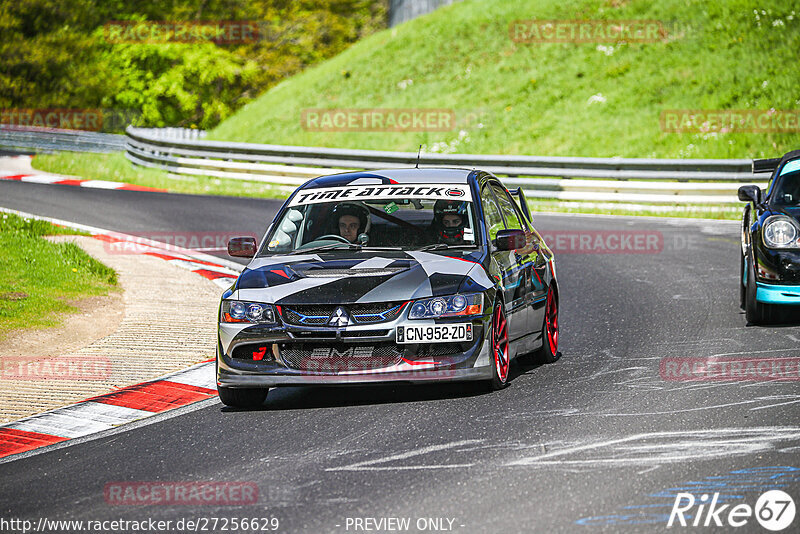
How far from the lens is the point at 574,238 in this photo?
1752 centimetres

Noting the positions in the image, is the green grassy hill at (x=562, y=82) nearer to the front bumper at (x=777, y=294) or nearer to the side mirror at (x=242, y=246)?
the front bumper at (x=777, y=294)

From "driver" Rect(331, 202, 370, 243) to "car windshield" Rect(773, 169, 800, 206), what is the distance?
4268 mm

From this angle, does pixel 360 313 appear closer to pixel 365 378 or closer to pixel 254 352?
pixel 365 378

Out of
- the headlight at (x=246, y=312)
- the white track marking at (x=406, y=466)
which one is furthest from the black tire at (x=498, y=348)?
the headlight at (x=246, y=312)

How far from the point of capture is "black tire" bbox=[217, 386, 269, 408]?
24.4ft

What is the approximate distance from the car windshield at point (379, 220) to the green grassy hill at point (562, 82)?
1899 centimetres

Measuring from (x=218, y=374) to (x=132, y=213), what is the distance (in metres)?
13.9

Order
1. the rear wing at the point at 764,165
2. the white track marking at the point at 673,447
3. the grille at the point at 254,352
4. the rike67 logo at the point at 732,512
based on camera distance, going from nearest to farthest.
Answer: the rike67 logo at the point at 732,512
the white track marking at the point at 673,447
the grille at the point at 254,352
the rear wing at the point at 764,165

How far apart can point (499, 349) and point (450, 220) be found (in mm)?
1128

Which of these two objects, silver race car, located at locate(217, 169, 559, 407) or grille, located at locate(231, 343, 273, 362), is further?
grille, located at locate(231, 343, 273, 362)

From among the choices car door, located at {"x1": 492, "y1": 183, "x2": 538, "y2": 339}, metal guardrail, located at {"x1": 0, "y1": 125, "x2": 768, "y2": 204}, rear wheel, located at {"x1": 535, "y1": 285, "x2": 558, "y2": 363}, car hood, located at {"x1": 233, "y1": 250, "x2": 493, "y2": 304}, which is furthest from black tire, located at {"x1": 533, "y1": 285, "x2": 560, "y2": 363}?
metal guardrail, located at {"x1": 0, "y1": 125, "x2": 768, "y2": 204}

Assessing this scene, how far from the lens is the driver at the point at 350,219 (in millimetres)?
8242

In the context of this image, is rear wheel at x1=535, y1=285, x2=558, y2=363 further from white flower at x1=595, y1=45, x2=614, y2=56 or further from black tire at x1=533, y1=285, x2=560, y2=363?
white flower at x1=595, y1=45, x2=614, y2=56

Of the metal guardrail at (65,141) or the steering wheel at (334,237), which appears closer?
the steering wheel at (334,237)
